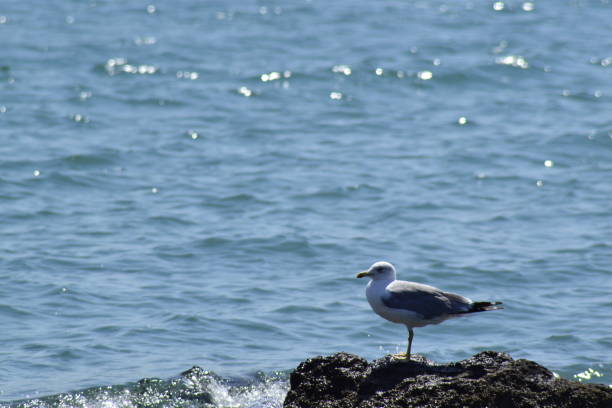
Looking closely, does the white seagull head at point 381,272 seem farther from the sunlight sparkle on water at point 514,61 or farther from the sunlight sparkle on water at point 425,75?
the sunlight sparkle on water at point 514,61

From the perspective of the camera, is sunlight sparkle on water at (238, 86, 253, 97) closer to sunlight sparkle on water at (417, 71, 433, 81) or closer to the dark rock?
sunlight sparkle on water at (417, 71, 433, 81)

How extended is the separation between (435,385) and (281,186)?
377 inches

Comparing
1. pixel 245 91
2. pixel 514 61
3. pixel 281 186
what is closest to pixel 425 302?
pixel 281 186

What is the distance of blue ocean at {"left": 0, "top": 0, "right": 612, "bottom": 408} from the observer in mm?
11148

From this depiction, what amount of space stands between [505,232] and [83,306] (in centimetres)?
584

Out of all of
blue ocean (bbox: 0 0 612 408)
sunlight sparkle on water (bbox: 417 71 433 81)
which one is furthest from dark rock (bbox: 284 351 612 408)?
sunlight sparkle on water (bbox: 417 71 433 81)

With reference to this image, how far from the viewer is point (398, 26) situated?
2642cm

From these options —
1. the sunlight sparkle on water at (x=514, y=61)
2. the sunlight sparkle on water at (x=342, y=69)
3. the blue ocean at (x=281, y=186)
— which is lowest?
the blue ocean at (x=281, y=186)

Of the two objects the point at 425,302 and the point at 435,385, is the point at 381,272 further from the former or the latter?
the point at 435,385

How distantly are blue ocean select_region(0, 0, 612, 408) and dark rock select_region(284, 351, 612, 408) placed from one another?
1441 millimetres

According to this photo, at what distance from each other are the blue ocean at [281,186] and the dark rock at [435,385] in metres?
1.44

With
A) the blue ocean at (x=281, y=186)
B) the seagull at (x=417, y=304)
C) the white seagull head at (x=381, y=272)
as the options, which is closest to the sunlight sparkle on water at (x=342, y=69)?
the blue ocean at (x=281, y=186)

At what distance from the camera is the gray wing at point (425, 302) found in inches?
315

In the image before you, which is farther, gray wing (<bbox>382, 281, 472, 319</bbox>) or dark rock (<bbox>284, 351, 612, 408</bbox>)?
gray wing (<bbox>382, 281, 472, 319</bbox>)
